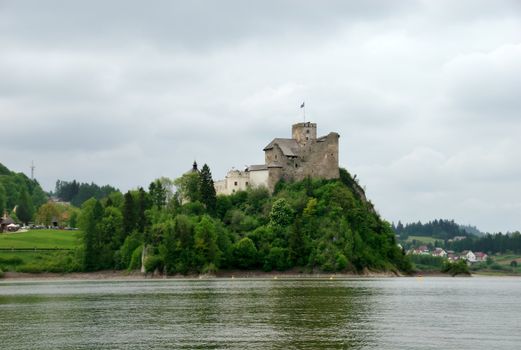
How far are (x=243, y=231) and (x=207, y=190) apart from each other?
35.9 ft

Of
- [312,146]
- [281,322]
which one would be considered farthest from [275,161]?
[281,322]

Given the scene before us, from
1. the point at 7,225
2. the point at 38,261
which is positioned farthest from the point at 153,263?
the point at 7,225

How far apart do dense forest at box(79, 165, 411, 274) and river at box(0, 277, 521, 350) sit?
61.0m

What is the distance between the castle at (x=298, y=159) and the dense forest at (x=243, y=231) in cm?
216

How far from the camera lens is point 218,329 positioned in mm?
45938

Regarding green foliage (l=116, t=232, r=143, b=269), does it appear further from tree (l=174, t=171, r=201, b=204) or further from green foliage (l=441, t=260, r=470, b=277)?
green foliage (l=441, t=260, r=470, b=277)

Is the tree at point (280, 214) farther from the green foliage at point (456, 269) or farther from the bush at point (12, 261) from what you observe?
the bush at point (12, 261)

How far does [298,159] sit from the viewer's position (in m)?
150

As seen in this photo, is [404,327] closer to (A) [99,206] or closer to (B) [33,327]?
(B) [33,327]

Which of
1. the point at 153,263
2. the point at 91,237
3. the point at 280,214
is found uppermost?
the point at 280,214

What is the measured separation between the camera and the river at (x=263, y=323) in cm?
3978

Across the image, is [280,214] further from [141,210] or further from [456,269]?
[456,269]

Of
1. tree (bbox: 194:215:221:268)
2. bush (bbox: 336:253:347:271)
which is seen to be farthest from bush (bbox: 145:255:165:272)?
bush (bbox: 336:253:347:271)

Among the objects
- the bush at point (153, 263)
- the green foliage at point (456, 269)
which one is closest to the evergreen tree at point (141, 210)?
the bush at point (153, 263)
